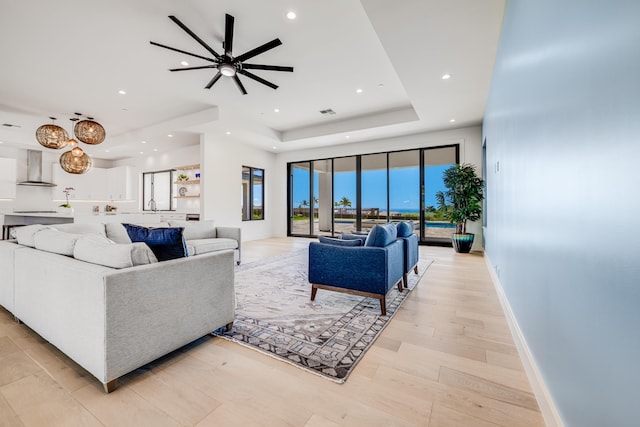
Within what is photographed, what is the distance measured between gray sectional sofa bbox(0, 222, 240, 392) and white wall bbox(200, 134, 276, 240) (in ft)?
14.1

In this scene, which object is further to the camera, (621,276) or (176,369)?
(176,369)

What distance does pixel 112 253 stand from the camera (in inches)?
67.4

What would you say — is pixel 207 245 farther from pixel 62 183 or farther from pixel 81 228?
pixel 62 183

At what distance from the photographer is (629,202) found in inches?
30.0

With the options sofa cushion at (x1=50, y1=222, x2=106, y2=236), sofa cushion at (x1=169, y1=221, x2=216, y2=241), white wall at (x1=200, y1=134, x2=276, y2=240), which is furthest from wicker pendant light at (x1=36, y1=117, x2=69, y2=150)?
white wall at (x1=200, y1=134, x2=276, y2=240)

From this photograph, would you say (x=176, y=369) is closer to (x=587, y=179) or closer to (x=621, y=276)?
(x=621, y=276)

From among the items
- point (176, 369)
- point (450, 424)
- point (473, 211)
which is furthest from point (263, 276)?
point (473, 211)

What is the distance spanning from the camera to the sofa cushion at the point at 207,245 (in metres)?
3.91

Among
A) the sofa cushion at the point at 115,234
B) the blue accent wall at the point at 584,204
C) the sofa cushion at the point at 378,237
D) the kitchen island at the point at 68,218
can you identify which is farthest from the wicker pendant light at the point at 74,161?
the blue accent wall at the point at 584,204

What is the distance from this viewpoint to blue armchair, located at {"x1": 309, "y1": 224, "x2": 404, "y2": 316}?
2605 mm

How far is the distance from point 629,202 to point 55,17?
472 cm

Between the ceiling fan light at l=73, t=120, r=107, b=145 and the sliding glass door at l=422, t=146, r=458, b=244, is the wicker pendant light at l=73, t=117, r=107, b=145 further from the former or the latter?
the sliding glass door at l=422, t=146, r=458, b=244

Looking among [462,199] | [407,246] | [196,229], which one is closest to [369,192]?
[462,199]

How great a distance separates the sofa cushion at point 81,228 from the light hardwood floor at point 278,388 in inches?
54.0
